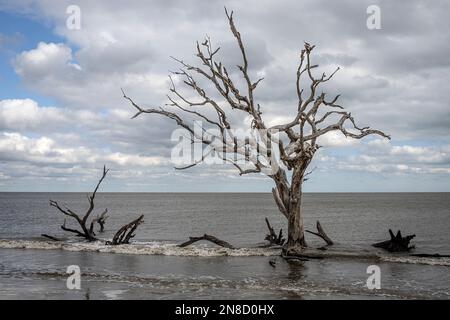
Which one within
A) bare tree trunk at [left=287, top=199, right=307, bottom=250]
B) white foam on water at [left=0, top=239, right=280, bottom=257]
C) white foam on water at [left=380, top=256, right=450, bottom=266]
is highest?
bare tree trunk at [left=287, top=199, right=307, bottom=250]

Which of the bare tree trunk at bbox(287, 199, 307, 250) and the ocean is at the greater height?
the bare tree trunk at bbox(287, 199, 307, 250)

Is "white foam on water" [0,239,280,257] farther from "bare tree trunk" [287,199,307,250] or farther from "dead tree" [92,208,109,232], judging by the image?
"dead tree" [92,208,109,232]

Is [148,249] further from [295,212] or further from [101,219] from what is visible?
[101,219]

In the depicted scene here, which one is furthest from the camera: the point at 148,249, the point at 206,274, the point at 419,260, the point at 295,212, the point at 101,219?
the point at 101,219

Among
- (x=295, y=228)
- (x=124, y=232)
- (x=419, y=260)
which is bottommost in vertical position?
(x=419, y=260)

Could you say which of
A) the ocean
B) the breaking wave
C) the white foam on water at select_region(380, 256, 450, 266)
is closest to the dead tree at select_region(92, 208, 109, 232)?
the breaking wave

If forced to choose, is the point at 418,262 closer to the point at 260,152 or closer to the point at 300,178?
the point at 300,178

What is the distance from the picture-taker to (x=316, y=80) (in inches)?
752

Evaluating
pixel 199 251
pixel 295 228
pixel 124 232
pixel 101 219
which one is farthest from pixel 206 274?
pixel 101 219

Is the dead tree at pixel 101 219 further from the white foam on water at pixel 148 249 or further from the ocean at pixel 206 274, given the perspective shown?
the ocean at pixel 206 274

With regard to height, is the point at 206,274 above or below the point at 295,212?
below

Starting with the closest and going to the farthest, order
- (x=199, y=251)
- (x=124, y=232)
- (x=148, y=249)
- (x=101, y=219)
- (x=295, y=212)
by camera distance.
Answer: (x=295, y=212)
(x=199, y=251)
(x=148, y=249)
(x=124, y=232)
(x=101, y=219)

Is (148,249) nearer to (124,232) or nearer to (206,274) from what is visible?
(124,232)

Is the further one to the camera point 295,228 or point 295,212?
point 295,228
